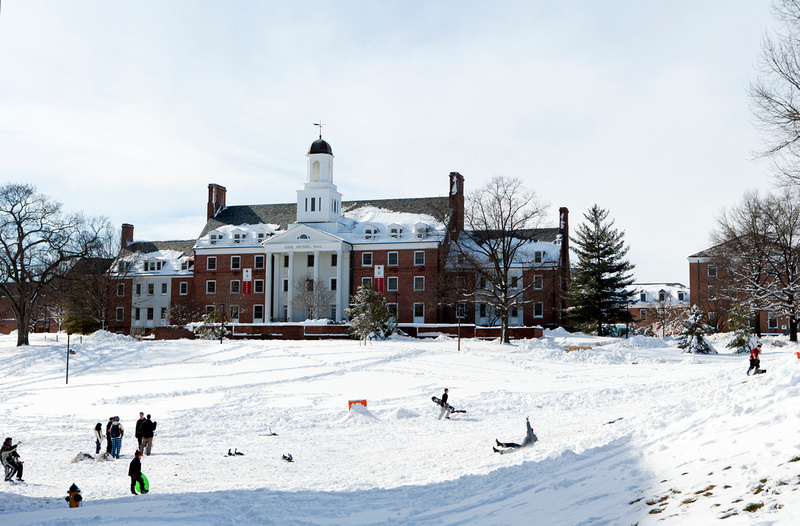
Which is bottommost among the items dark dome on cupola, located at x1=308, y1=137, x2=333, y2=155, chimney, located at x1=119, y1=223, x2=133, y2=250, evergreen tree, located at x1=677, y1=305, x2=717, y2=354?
evergreen tree, located at x1=677, y1=305, x2=717, y2=354

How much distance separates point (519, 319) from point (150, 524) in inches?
2267

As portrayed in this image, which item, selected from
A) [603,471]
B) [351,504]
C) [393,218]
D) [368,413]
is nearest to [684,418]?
[603,471]

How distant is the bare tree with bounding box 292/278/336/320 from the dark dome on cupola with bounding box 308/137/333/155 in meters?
12.9

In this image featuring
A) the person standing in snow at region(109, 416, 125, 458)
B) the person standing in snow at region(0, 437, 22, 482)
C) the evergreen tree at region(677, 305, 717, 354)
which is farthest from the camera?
the evergreen tree at region(677, 305, 717, 354)

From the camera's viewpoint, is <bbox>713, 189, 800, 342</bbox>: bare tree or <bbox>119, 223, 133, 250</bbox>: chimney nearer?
<bbox>713, 189, 800, 342</bbox>: bare tree

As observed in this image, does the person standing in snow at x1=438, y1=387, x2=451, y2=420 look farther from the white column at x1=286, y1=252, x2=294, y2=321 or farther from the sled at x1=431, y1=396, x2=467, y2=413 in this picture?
the white column at x1=286, y1=252, x2=294, y2=321

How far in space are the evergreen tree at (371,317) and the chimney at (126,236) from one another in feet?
138

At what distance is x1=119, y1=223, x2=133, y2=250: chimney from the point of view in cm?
8375

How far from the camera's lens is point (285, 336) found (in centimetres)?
5631

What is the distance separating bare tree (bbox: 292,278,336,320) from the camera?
6381cm

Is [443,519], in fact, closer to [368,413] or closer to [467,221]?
[368,413]

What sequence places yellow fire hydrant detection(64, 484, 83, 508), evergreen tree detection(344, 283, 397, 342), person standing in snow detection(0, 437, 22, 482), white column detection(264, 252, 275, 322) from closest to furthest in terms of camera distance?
yellow fire hydrant detection(64, 484, 83, 508) → person standing in snow detection(0, 437, 22, 482) → evergreen tree detection(344, 283, 397, 342) → white column detection(264, 252, 275, 322)

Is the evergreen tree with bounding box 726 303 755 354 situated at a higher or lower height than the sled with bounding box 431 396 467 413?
higher

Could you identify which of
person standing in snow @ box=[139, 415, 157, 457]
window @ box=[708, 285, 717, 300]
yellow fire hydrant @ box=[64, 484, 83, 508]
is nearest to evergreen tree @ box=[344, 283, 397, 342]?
window @ box=[708, 285, 717, 300]
